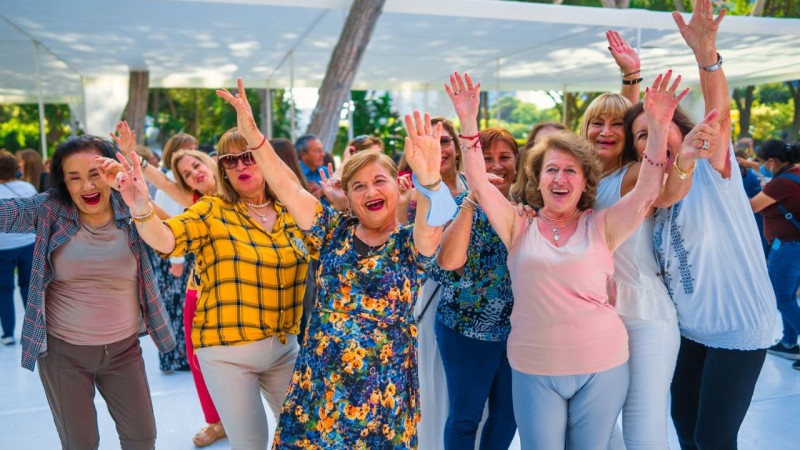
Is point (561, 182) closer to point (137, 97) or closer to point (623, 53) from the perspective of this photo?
point (623, 53)

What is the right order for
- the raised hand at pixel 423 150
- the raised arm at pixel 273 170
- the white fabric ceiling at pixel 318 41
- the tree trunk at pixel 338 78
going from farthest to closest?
the white fabric ceiling at pixel 318 41 < the tree trunk at pixel 338 78 < the raised arm at pixel 273 170 < the raised hand at pixel 423 150

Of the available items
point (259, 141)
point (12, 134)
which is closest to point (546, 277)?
point (259, 141)

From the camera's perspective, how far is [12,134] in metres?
19.6

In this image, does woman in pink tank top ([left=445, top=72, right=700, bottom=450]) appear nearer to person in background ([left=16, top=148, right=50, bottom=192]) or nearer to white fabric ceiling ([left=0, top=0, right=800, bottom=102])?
white fabric ceiling ([left=0, top=0, right=800, bottom=102])

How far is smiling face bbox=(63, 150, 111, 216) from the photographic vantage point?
94.3 inches

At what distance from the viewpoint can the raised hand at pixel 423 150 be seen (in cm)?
192

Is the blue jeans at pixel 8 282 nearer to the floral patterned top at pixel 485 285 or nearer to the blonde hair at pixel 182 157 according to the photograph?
the blonde hair at pixel 182 157

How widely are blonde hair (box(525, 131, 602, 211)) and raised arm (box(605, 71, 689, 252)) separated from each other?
0.62 ft

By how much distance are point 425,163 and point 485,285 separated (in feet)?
2.64

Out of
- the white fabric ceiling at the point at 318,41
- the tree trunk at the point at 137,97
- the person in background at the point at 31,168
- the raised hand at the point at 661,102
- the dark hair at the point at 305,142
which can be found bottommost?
the person in background at the point at 31,168

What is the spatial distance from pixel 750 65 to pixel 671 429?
9.93m

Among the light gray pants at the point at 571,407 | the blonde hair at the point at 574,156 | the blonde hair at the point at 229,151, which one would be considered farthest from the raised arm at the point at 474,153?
the blonde hair at the point at 229,151

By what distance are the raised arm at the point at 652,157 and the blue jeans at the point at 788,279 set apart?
333cm

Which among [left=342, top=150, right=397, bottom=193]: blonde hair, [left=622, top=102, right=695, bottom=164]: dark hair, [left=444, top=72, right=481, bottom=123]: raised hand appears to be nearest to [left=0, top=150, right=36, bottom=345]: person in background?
[left=342, top=150, right=397, bottom=193]: blonde hair
